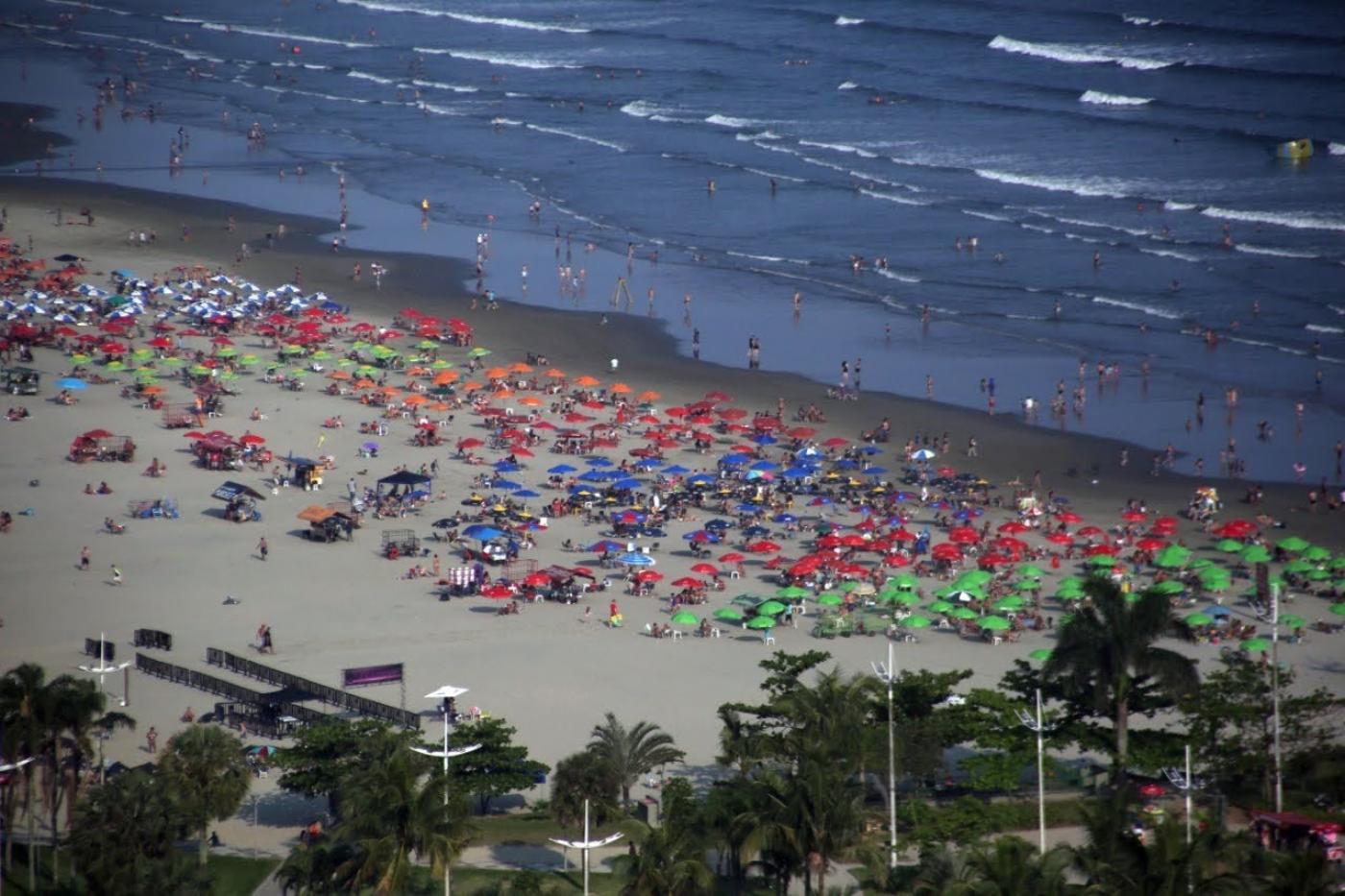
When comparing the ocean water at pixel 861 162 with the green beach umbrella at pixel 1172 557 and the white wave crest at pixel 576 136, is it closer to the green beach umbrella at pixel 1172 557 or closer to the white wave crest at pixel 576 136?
the white wave crest at pixel 576 136

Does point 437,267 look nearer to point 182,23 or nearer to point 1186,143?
point 1186,143

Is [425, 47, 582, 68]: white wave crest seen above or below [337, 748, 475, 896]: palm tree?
above

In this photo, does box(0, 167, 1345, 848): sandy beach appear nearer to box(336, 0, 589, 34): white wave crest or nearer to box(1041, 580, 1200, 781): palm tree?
box(1041, 580, 1200, 781): palm tree

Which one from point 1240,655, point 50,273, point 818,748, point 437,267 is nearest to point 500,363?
point 437,267

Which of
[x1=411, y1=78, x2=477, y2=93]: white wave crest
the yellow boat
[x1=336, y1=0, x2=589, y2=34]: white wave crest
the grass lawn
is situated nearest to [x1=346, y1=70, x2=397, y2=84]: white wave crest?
[x1=411, y1=78, x2=477, y2=93]: white wave crest

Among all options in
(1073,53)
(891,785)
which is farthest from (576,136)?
(891,785)

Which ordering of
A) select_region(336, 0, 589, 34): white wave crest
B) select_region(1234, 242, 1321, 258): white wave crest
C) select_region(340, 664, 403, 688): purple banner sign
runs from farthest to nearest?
1. select_region(336, 0, 589, 34): white wave crest
2. select_region(1234, 242, 1321, 258): white wave crest
3. select_region(340, 664, 403, 688): purple banner sign
